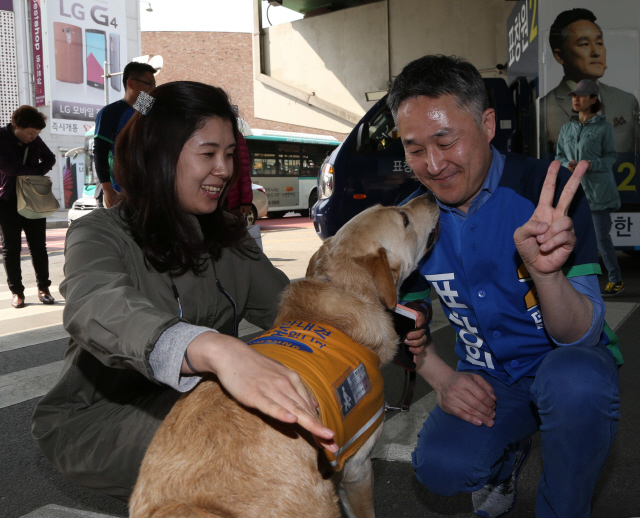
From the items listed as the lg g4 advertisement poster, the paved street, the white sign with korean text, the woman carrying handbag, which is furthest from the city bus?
the paved street

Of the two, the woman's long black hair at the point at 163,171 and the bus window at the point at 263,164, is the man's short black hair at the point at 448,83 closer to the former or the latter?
the woman's long black hair at the point at 163,171

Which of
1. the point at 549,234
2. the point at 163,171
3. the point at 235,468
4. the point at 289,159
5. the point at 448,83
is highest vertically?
the point at 289,159

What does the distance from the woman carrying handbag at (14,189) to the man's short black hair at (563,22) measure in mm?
6890

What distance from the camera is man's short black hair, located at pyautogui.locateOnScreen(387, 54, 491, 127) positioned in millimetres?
2307

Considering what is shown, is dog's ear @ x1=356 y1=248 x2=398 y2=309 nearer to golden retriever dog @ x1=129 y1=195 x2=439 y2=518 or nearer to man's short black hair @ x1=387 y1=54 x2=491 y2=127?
golden retriever dog @ x1=129 y1=195 x2=439 y2=518

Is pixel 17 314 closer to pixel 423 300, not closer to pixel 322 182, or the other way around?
pixel 322 182

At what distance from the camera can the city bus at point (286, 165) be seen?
2272 cm

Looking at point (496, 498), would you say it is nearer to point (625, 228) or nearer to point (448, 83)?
point (448, 83)

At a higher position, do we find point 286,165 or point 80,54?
point 80,54

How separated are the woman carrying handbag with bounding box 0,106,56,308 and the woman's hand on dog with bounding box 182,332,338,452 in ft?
20.8

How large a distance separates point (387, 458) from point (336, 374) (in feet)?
4.88

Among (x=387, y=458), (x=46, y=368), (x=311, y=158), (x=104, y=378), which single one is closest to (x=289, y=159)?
(x=311, y=158)

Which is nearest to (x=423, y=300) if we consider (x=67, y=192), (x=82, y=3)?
(x=67, y=192)

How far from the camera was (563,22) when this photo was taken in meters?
7.30
